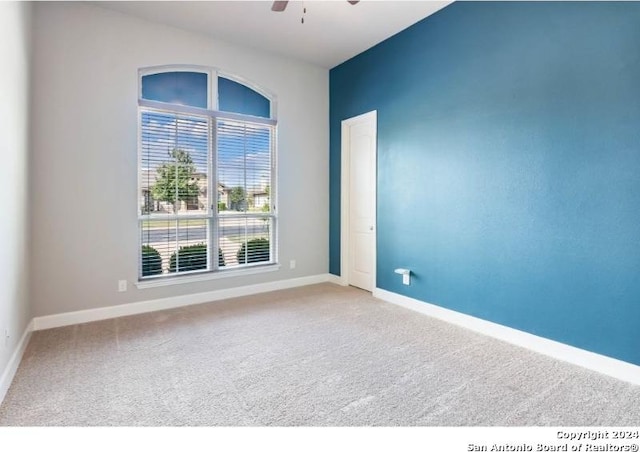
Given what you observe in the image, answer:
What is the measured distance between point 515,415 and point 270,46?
438 centimetres

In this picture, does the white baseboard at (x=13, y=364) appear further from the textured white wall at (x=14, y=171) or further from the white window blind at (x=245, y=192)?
the white window blind at (x=245, y=192)

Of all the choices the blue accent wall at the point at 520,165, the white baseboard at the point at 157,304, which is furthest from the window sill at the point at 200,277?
the blue accent wall at the point at 520,165

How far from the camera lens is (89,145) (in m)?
3.29

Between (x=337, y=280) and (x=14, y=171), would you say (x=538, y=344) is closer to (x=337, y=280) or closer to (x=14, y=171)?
(x=337, y=280)

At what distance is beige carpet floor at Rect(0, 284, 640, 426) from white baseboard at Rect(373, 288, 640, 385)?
92 mm

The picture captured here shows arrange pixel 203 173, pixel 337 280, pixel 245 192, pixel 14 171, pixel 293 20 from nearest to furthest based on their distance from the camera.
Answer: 1. pixel 14 171
2. pixel 293 20
3. pixel 203 173
4. pixel 245 192
5. pixel 337 280

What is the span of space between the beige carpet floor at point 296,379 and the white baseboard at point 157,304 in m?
0.13

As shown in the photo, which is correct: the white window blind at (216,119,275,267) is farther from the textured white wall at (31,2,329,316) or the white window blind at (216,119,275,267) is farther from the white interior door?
the white interior door

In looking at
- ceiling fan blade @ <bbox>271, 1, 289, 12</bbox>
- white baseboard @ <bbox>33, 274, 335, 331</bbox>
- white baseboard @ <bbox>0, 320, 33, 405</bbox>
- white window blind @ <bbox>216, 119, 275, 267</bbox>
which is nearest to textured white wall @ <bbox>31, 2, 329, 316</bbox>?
white baseboard @ <bbox>33, 274, 335, 331</bbox>

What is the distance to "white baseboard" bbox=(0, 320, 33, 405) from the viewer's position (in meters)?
2.03

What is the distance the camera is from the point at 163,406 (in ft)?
6.33

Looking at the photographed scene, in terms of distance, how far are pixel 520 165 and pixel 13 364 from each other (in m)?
4.10

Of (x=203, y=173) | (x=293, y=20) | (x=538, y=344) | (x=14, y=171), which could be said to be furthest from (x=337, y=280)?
(x=14, y=171)
